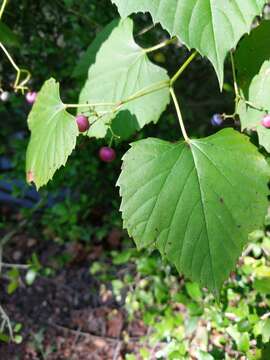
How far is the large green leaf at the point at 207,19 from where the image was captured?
1077 mm

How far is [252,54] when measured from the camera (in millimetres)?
1303

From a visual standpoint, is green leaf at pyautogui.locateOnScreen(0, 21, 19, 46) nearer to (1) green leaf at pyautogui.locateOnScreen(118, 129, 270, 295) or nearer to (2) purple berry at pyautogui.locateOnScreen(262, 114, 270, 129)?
(1) green leaf at pyautogui.locateOnScreen(118, 129, 270, 295)

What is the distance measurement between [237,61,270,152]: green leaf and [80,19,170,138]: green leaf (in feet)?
0.73

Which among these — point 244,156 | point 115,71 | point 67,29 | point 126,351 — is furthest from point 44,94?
point 126,351

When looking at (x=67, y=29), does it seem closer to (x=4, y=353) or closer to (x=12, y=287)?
(x=12, y=287)

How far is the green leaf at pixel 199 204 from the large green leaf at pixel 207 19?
204 mm

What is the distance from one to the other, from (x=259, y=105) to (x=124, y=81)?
1.32 ft

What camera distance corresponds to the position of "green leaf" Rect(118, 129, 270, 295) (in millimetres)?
1148

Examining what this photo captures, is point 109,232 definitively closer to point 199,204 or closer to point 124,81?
point 124,81

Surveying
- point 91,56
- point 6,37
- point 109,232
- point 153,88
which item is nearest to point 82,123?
point 153,88

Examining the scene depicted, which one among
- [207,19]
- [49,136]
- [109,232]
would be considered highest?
[207,19]

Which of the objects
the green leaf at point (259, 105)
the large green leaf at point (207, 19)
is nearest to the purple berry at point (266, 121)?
the green leaf at point (259, 105)

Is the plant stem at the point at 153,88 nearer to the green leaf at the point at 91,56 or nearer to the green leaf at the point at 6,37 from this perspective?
the green leaf at the point at 91,56

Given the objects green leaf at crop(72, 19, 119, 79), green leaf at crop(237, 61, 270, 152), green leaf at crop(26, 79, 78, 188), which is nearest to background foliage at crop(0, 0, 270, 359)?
green leaf at crop(72, 19, 119, 79)
